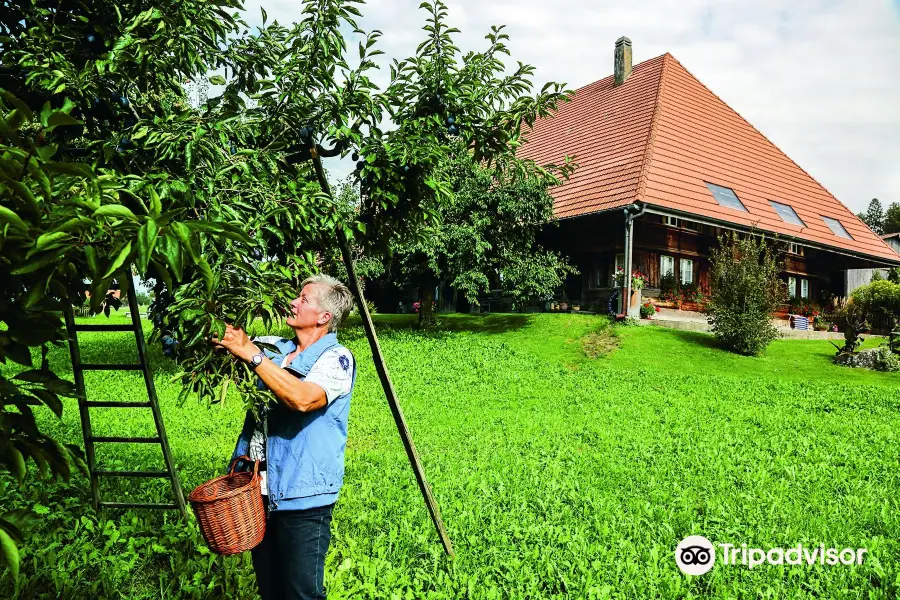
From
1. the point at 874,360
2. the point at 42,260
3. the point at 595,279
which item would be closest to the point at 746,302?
the point at 874,360

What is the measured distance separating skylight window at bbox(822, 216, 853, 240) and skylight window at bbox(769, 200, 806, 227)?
2265 mm

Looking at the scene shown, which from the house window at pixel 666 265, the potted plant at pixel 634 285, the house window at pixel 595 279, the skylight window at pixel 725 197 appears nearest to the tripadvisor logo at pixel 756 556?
the potted plant at pixel 634 285

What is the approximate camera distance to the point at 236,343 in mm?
2387

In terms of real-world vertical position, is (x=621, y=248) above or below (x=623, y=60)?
below

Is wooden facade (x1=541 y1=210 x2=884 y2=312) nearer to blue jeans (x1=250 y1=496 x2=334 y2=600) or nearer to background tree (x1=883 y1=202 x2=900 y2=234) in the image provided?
blue jeans (x1=250 y1=496 x2=334 y2=600)

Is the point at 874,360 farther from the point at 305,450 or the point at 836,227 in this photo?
the point at 305,450

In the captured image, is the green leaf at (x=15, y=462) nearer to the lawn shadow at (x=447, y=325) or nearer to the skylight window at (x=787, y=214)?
the lawn shadow at (x=447, y=325)

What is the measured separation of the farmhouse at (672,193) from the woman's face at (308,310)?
1327 centimetres

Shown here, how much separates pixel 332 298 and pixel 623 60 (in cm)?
2295

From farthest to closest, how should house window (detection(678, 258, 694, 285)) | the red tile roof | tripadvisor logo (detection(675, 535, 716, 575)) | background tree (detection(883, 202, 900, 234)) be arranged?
background tree (detection(883, 202, 900, 234)), house window (detection(678, 258, 694, 285)), the red tile roof, tripadvisor logo (detection(675, 535, 716, 575))

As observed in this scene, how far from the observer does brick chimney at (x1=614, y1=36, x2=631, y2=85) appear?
22734mm

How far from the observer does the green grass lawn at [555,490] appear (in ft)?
13.2

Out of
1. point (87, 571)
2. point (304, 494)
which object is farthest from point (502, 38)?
point (87, 571)

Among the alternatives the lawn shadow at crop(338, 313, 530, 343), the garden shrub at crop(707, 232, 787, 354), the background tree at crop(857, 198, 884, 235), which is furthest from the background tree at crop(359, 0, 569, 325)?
the background tree at crop(857, 198, 884, 235)
